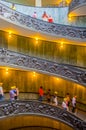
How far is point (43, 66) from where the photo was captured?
87.4ft

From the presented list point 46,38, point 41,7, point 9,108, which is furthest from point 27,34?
point 9,108

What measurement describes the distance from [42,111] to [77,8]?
973cm

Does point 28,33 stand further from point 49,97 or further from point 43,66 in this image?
point 49,97

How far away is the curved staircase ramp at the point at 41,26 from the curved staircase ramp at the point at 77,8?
1742mm

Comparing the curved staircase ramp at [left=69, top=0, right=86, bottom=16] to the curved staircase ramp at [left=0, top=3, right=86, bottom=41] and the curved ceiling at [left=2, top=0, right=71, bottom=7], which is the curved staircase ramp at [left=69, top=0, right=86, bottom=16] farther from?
the curved ceiling at [left=2, top=0, right=71, bottom=7]

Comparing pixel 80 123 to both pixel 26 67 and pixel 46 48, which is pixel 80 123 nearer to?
pixel 26 67

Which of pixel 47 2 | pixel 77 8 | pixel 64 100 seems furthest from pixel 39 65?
pixel 47 2

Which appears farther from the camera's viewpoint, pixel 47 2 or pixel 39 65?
pixel 47 2

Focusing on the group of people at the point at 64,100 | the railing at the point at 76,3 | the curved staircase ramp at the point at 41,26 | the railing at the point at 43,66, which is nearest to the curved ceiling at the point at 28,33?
the curved staircase ramp at the point at 41,26

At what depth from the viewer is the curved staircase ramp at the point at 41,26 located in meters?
25.1

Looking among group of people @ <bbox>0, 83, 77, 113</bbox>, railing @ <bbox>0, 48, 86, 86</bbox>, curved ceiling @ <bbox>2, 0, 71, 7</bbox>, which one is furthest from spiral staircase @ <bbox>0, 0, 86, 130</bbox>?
curved ceiling @ <bbox>2, 0, 71, 7</bbox>

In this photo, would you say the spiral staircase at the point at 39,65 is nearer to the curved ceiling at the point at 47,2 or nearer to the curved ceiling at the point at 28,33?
the curved ceiling at the point at 28,33

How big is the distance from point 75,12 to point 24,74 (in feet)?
24.5

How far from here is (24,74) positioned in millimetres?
29156
